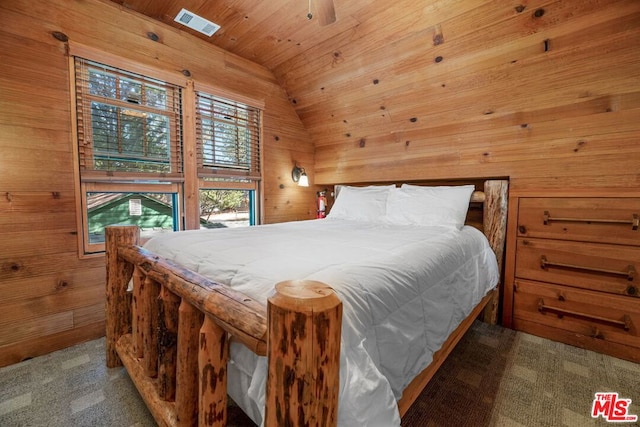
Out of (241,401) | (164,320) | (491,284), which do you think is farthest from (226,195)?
(491,284)

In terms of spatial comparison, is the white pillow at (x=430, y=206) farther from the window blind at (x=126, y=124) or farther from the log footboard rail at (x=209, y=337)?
the window blind at (x=126, y=124)

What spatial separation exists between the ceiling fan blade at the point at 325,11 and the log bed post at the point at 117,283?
161 cm

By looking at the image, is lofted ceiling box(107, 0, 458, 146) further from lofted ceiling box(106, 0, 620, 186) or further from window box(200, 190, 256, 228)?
window box(200, 190, 256, 228)

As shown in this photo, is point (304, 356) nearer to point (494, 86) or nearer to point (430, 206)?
point (430, 206)

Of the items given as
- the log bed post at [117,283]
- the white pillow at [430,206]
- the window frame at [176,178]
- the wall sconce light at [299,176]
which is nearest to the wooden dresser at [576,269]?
the white pillow at [430,206]

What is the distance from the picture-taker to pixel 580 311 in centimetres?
190

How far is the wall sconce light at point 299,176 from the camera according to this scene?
11.0 feet

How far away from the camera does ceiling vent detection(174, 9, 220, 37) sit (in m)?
2.16

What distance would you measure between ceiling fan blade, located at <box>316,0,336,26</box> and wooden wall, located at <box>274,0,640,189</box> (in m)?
0.60

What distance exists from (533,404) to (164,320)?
70.0 inches

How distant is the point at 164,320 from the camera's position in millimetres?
1097

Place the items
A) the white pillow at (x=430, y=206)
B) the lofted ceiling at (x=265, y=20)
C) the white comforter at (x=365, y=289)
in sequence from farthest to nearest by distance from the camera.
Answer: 1. the white pillow at (x=430, y=206)
2. the lofted ceiling at (x=265, y=20)
3. the white comforter at (x=365, y=289)

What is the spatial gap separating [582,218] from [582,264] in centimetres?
31

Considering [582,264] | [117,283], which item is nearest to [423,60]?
[582,264]
